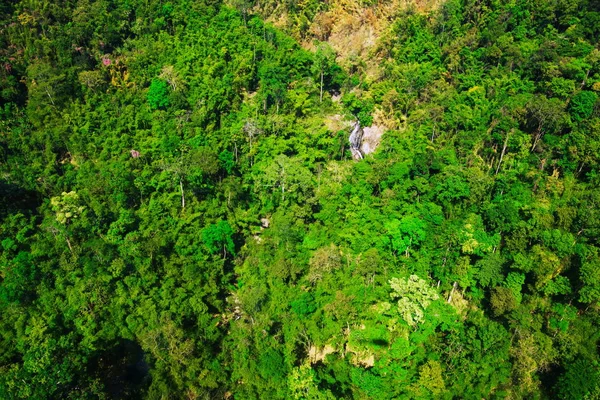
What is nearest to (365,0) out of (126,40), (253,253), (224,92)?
(224,92)

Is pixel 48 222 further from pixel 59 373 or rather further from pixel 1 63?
pixel 1 63

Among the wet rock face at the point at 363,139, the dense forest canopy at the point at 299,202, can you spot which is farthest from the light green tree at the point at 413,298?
the wet rock face at the point at 363,139

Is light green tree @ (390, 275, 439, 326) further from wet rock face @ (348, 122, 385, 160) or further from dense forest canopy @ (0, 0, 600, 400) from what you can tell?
wet rock face @ (348, 122, 385, 160)

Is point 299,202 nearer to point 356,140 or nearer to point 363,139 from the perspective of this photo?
point 356,140

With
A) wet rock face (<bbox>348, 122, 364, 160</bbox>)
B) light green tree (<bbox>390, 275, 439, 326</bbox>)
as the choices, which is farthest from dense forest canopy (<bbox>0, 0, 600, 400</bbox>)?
wet rock face (<bbox>348, 122, 364, 160</bbox>)

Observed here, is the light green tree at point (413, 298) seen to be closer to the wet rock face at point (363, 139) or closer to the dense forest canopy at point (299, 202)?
the dense forest canopy at point (299, 202)

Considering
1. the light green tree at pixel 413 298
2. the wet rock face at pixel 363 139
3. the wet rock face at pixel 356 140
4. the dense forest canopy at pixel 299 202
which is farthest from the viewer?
the wet rock face at pixel 363 139
